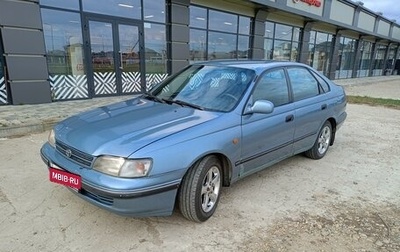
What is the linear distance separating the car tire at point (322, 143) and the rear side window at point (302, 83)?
0.67m

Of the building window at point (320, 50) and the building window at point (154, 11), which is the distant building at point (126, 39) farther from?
the building window at point (320, 50)

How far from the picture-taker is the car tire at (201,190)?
255 centimetres

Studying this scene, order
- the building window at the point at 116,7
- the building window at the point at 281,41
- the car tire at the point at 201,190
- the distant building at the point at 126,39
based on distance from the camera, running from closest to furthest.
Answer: the car tire at the point at 201,190
the distant building at the point at 126,39
the building window at the point at 116,7
the building window at the point at 281,41

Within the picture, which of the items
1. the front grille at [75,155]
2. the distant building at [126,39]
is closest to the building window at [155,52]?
the distant building at [126,39]

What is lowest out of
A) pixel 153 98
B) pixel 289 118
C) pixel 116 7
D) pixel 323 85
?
pixel 289 118

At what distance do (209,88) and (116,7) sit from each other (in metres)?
7.28

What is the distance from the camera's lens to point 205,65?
3.82m

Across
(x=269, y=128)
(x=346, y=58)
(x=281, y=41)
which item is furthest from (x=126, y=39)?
(x=346, y=58)

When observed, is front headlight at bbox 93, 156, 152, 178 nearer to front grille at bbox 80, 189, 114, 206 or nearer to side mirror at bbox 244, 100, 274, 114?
front grille at bbox 80, 189, 114, 206

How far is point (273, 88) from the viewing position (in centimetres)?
357

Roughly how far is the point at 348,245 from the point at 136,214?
1.88 meters

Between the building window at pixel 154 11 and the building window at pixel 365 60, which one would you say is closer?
the building window at pixel 154 11

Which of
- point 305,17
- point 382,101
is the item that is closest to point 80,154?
point 382,101

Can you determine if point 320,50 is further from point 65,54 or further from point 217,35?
point 65,54
